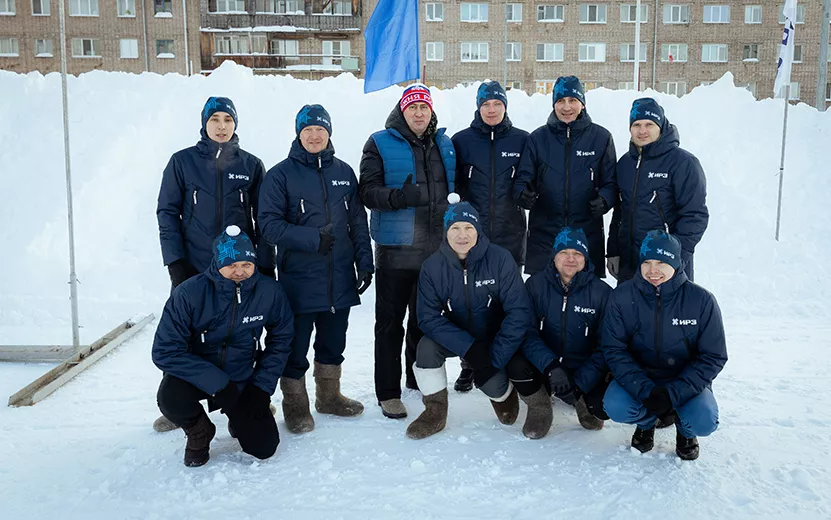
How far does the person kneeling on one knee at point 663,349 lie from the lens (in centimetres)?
377

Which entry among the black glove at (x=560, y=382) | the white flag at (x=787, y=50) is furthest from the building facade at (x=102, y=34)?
the black glove at (x=560, y=382)

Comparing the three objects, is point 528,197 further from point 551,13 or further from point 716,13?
point 716,13

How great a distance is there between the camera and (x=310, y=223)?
4.43 m

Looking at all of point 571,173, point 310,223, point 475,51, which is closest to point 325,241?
point 310,223

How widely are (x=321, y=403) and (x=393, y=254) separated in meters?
1.18

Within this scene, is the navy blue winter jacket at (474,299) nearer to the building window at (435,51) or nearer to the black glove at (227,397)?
the black glove at (227,397)

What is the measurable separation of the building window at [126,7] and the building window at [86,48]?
1669 millimetres

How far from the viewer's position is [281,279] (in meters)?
4.46

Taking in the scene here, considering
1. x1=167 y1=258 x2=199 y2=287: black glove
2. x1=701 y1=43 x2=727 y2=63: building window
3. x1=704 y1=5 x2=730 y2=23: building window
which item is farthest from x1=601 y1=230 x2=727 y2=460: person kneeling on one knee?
x1=704 y1=5 x2=730 y2=23: building window

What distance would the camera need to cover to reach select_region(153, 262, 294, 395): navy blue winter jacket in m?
3.81

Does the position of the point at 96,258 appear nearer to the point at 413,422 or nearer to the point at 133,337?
the point at 133,337

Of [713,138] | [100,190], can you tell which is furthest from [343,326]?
[713,138]

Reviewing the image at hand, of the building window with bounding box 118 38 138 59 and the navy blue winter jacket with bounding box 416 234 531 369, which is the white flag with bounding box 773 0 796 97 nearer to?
the navy blue winter jacket with bounding box 416 234 531 369

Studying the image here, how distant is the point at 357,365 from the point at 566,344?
2072 millimetres
